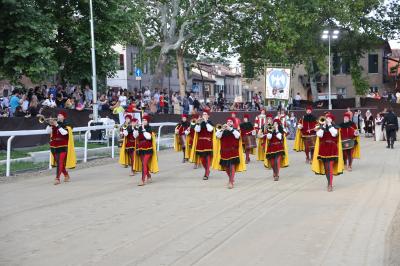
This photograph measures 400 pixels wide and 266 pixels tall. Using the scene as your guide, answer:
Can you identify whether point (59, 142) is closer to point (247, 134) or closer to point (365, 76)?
point (247, 134)

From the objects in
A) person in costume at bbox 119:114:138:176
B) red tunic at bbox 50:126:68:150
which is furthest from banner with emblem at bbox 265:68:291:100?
red tunic at bbox 50:126:68:150

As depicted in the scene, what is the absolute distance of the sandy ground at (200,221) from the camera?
331 inches

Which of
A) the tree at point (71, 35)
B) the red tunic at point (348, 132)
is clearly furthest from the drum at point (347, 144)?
the tree at point (71, 35)

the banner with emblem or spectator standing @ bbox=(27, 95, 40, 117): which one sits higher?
the banner with emblem

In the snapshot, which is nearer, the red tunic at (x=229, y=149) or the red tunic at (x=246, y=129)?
the red tunic at (x=229, y=149)

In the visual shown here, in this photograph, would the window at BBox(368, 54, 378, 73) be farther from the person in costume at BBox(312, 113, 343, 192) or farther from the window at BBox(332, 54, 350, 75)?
the person in costume at BBox(312, 113, 343, 192)

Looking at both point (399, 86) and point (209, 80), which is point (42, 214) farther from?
point (209, 80)

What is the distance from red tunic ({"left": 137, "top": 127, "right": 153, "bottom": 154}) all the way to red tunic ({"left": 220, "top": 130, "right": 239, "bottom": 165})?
186 centimetres

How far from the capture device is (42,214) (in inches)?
463

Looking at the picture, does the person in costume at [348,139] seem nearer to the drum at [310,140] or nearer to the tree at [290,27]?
the drum at [310,140]

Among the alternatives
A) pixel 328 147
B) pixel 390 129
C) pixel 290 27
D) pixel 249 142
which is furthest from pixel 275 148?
pixel 290 27

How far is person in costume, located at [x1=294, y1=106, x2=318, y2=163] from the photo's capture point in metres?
22.0

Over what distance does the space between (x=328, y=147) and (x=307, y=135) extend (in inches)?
287

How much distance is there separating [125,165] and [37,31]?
8.02 meters
